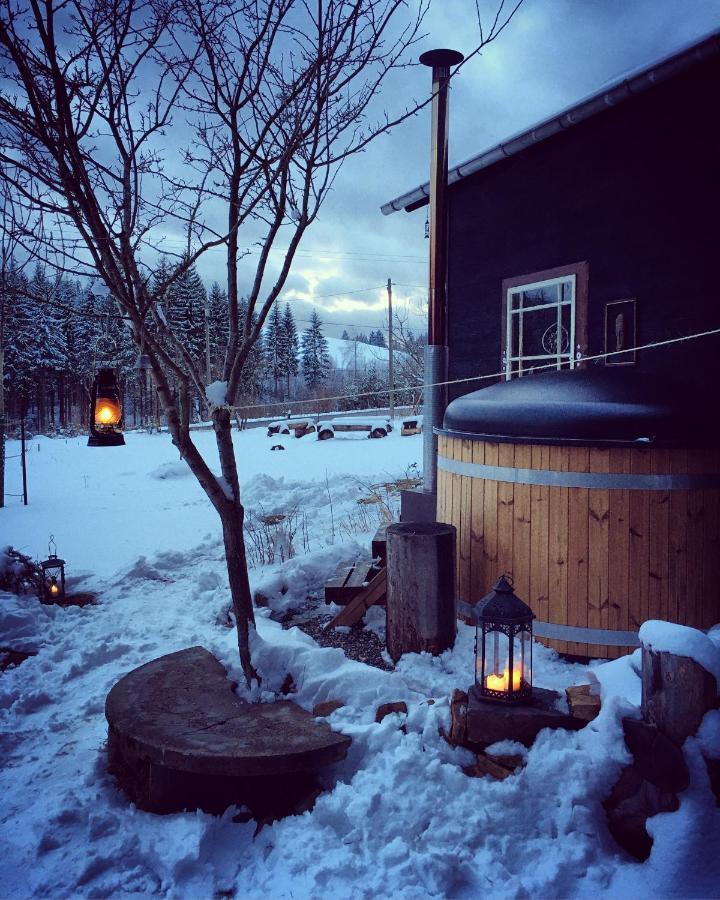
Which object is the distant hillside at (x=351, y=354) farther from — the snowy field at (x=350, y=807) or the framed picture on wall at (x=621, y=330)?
the snowy field at (x=350, y=807)

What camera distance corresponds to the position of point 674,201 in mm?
6059

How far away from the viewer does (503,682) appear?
9.57 feet

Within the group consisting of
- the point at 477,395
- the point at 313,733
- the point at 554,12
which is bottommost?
the point at 313,733

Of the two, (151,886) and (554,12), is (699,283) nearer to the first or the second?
(554,12)

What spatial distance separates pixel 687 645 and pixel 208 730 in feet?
7.21

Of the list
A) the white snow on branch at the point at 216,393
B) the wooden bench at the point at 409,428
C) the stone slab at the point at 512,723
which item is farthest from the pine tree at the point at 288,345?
the stone slab at the point at 512,723

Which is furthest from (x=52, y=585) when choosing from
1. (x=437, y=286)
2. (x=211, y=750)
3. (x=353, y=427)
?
(x=353, y=427)

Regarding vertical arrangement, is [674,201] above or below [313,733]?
above

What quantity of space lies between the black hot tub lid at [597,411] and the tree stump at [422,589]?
865 millimetres

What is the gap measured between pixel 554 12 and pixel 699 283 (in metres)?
2.95

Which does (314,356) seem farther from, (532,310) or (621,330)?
(621,330)

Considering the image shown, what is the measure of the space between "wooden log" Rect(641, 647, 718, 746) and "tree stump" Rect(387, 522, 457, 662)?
5.09 feet

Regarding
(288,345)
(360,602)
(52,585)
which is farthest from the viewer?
(288,345)

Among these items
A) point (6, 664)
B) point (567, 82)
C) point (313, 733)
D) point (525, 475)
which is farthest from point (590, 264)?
point (6, 664)
